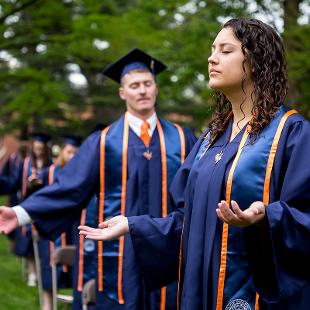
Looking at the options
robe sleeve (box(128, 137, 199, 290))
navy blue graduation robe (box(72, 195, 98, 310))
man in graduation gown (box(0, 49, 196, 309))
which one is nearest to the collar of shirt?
man in graduation gown (box(0, 49, 196, 309))

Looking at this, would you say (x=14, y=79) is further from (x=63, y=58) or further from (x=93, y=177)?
(x=93, y=177)

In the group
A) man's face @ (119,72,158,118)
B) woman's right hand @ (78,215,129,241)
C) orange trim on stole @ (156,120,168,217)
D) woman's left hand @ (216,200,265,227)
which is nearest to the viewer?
woman's left hand @ (216,200,265,227)

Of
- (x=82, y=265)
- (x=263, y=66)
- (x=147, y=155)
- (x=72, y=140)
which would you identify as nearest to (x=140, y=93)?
(x=147, y=155)

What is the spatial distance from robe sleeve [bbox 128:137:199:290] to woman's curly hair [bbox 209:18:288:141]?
1.68ft

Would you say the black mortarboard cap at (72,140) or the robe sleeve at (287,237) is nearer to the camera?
the robe sleeve at (287,237)

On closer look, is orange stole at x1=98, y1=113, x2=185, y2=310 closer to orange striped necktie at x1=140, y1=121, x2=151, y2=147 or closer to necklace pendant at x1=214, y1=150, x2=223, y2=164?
orange striped necktie at x1=140, y1=121, x2=151, y2=147

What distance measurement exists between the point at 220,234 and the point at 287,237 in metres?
0.35

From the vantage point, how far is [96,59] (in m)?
15.2

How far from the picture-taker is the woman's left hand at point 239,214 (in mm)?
2600

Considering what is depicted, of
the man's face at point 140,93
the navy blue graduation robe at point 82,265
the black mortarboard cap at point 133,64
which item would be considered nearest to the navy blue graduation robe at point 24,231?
the navy blue graduation robe at point 82,265

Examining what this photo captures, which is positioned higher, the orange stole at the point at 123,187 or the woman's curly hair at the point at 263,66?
the woman's curly hair at the point at 263,66

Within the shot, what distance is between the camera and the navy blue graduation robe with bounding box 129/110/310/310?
281cm

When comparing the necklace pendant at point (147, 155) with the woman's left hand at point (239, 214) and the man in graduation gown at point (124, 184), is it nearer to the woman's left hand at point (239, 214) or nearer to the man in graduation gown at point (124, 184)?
the man in graduation gown at point (124, 184)

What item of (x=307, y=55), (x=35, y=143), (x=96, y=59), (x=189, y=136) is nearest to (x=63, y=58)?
(x=96, y=59)
